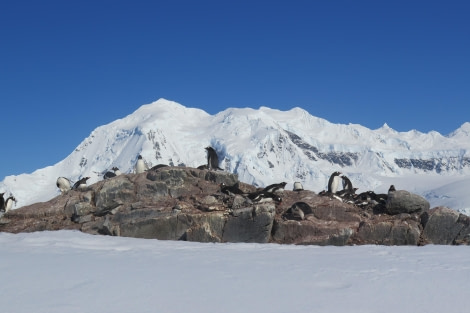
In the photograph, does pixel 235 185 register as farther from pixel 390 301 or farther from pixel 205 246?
pixel 390 301

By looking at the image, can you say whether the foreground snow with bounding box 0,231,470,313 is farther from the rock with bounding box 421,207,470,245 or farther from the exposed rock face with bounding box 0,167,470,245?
the exposed rock face with bounding box 0,167,470,245

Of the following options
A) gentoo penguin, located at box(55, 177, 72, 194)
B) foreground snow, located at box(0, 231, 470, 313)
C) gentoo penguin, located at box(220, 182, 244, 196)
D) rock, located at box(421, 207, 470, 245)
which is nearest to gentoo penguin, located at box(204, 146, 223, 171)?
gentoo penguin, located at box(220, 182, 244, 196)

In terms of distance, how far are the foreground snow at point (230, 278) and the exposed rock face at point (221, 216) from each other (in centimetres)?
151

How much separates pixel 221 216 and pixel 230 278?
270 inches

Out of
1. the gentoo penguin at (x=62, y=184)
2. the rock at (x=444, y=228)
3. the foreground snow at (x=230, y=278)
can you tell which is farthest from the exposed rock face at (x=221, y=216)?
the gentoo penguin at (x=62, y=184)

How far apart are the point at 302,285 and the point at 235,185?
1091cm

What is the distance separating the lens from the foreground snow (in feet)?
29.8

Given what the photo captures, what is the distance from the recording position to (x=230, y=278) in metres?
11.0

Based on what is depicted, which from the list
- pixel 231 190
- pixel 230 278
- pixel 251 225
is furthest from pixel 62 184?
pixel 230 278

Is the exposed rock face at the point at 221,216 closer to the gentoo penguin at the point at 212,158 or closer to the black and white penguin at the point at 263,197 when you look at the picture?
the black and white penguin at the point at 263,197

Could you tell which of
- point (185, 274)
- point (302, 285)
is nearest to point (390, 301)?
point (302, 285)

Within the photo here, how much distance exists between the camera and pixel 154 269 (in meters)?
11.9

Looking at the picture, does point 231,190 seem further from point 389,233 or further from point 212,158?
point 389,233

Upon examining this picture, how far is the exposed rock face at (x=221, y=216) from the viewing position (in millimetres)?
17031
